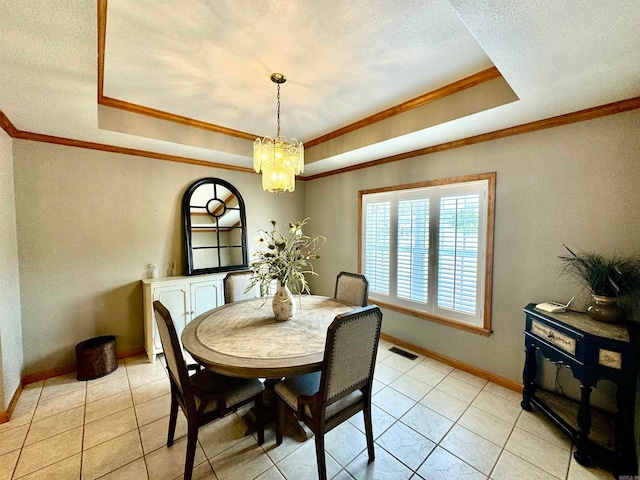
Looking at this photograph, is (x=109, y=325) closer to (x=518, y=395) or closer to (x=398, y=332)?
(x=398, y=332)

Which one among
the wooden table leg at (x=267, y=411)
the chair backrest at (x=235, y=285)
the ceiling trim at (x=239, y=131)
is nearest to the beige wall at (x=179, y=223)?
the ceiling trim at (x=239, y=131)

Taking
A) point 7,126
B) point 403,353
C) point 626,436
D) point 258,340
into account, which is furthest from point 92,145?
point 626,436

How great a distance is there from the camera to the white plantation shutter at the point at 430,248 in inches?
102

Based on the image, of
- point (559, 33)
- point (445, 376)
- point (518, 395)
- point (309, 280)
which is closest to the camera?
point (559, 33)

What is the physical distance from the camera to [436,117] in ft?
7.41

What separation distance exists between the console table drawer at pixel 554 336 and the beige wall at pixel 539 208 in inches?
13.1

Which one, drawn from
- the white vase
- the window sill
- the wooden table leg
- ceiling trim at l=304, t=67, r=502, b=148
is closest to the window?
the window sill

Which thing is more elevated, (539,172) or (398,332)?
(539,172)

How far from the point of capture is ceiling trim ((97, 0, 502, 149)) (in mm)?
1608

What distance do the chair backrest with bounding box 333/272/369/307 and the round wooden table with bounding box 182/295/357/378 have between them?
0.65 feet

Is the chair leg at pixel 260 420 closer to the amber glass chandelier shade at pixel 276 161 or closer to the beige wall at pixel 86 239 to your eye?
the amber glass chandelier shade at pixel 276 161

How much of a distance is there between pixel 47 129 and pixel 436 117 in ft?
11.7

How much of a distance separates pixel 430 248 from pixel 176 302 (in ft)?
9.83

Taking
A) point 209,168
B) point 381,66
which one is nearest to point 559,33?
point 381,66
